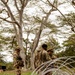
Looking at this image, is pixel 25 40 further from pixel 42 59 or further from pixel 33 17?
pixel 42 59

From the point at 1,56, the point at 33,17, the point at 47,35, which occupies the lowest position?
the point at 1,56

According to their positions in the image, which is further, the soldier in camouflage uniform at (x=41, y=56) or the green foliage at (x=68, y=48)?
the green foliage at (x=68, y=48)

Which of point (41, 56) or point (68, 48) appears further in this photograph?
point (68, 48)

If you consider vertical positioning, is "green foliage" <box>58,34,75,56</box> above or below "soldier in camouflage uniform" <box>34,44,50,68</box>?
below

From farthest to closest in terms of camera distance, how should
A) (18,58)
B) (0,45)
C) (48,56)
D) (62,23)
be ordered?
(0,45)
(62,23)
(18,58)
(48,56)

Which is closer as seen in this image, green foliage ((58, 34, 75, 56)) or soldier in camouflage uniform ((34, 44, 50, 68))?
soldier in camouflage uniform ((34, 44, 50, 68))

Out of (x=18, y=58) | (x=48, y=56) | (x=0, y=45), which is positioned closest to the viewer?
(x=48, y=56)

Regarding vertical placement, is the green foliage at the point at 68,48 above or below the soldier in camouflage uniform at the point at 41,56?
below

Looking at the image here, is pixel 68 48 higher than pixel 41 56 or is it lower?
lower

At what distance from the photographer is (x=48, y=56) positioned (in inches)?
411

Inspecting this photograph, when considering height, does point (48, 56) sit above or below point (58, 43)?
above

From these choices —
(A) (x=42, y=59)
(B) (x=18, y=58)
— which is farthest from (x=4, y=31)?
(A) (x=42, y=59)

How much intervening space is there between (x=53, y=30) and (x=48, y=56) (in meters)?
25.1

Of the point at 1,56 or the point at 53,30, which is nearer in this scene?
the point at 53,30
